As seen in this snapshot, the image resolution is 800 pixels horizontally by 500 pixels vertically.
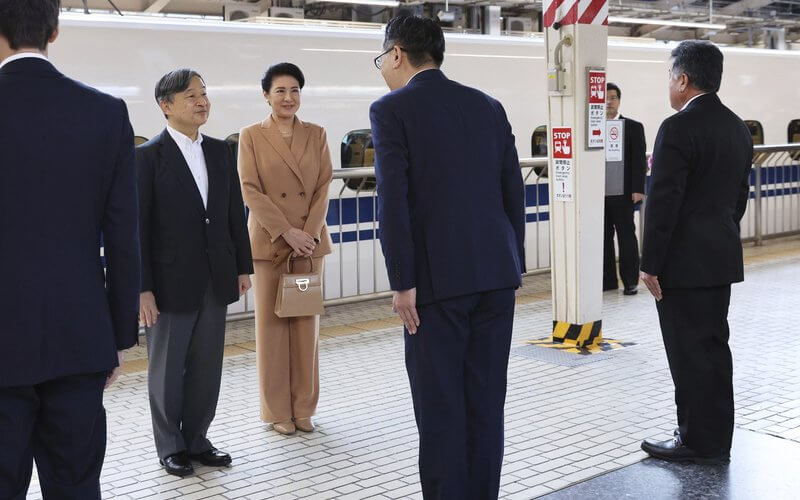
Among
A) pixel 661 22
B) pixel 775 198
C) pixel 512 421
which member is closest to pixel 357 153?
pixel 512 421

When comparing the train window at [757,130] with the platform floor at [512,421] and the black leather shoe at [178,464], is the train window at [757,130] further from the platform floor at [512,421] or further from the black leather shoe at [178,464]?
the black leather shoe at [178,464]

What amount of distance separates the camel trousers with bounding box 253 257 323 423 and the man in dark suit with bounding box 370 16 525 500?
1.73 metres

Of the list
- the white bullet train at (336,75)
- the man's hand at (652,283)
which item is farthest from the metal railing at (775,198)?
the man's hand at (652,283)

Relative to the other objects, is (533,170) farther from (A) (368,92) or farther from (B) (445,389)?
(B) (445,389)

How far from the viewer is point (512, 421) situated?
17.1 feet

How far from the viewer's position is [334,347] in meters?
7.17

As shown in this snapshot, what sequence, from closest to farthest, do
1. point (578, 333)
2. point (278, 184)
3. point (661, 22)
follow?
1. point (278, 184)
2. point (578, 333)
3. point (661, 22)

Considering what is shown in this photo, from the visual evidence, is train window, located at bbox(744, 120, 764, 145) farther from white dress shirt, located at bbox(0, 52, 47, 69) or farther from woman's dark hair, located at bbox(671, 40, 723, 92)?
white dress shirt, located at bbox(0, 52, 47, 69)

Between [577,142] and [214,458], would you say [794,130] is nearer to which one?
[577,142]

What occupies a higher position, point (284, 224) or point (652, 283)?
point (284, 224)

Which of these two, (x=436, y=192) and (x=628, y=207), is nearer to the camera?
(x=436, y=192)

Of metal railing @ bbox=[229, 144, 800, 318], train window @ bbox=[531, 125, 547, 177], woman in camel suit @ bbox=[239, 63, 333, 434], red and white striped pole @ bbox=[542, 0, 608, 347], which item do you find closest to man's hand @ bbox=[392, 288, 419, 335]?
woman in camel suit @ bbox=[239, 63, 333, 434]

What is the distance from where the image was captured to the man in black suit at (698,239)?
4234mm

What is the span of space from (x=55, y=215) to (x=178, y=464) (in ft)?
7.09
